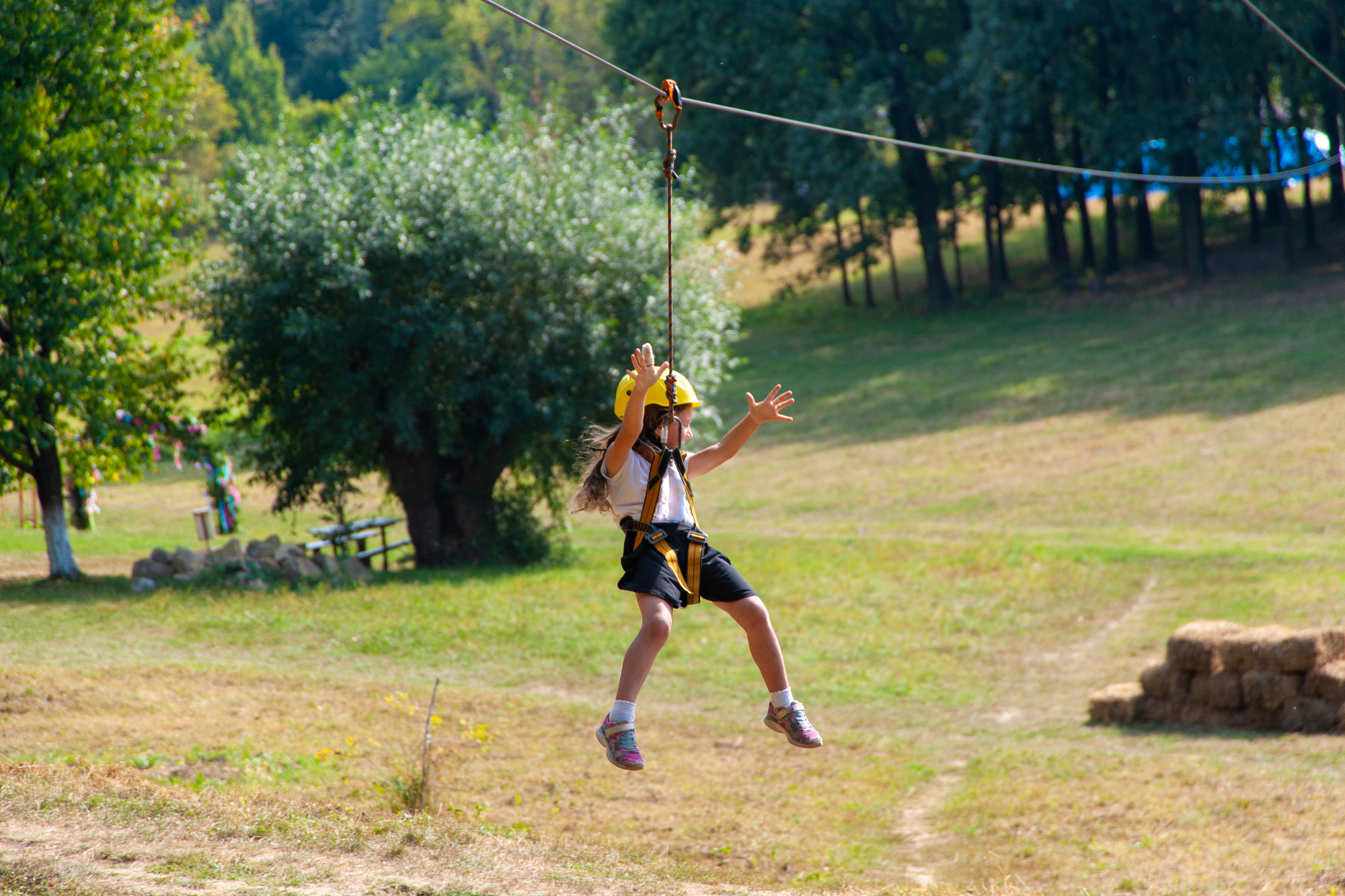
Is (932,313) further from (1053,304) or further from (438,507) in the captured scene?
(438,507)

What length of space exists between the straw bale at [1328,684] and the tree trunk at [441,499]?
1146 cm

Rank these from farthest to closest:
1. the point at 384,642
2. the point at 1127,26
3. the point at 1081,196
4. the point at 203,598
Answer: the point at 1081,196 < the point at 1127,26 < the point at 203,598 < the point at 384,642

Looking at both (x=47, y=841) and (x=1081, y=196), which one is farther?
(x=1081, y=196)

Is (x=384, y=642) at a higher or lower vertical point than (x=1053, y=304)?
lower

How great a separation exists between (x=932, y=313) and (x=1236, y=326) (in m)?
12.0

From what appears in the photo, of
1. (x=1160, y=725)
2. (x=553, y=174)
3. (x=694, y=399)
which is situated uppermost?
(x=553, y=174)

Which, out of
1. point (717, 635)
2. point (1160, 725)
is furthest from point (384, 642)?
point (1160, 725)

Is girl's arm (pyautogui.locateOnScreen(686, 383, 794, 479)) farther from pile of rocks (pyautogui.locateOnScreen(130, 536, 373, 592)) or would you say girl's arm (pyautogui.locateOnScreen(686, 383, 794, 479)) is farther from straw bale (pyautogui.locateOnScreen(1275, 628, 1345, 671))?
pile of rocks (pyautogui.locateOnScreen(130, 536, 373, 592))

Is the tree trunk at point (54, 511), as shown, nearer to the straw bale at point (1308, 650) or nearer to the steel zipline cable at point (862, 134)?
the steel zipline cable at point (862, 134)

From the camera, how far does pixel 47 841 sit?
658cm

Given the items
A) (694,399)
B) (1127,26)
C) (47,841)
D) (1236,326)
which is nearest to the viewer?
(694,399)

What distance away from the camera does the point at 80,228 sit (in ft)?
47.5

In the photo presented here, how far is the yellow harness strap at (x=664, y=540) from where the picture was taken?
18.4ft

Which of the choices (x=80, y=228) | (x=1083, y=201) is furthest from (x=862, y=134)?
(x=1083, y=201)
